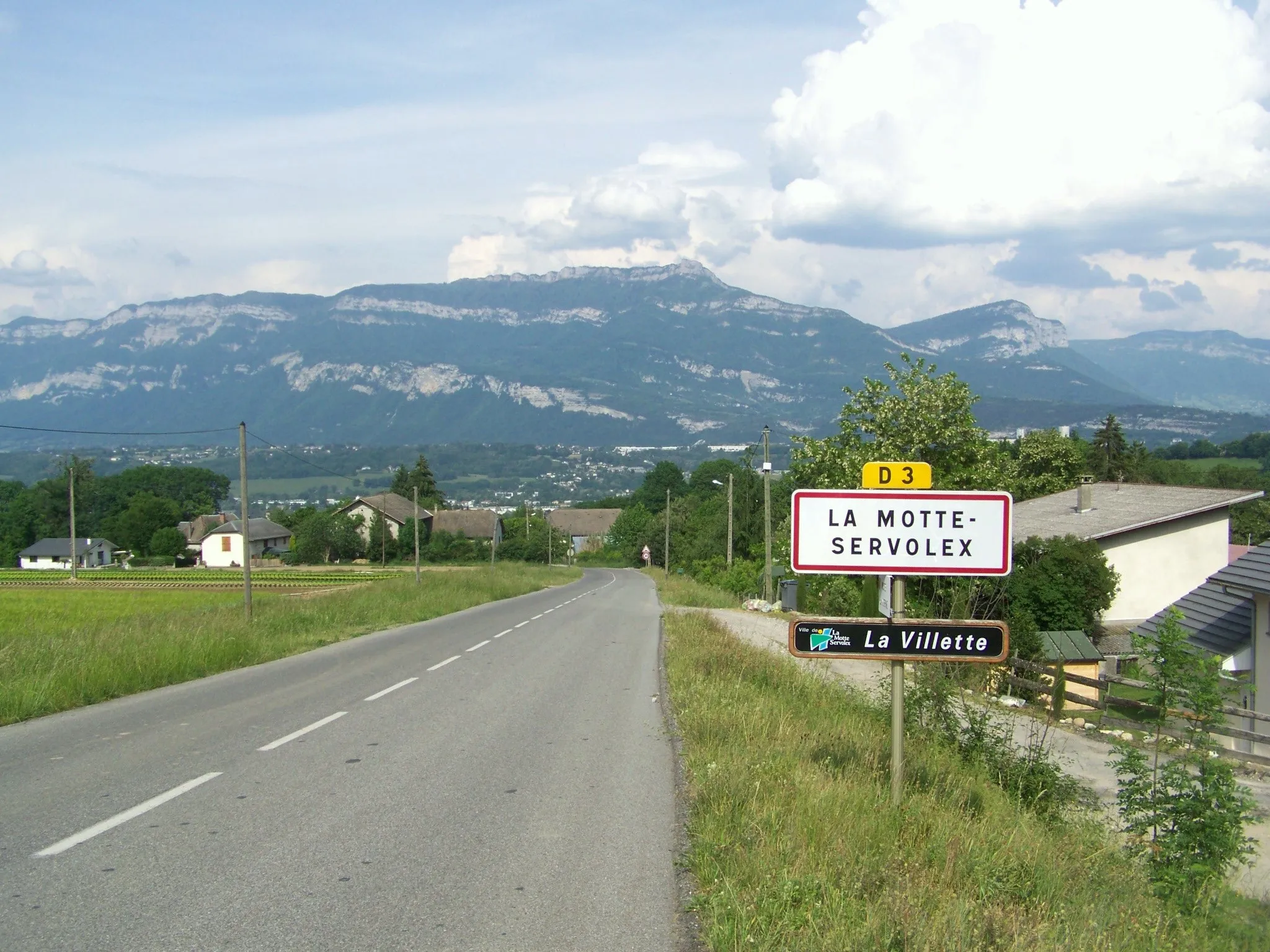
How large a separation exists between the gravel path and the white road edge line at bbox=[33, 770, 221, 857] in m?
7.20

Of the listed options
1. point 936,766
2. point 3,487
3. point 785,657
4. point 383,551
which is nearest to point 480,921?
point 936,766

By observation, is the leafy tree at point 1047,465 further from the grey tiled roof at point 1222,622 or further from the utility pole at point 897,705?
the utility pole at point 897,705

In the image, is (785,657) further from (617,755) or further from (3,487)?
(3,487)

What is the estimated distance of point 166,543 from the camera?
381ft

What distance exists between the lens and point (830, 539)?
618cm

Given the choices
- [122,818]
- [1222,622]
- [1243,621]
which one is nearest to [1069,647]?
[1222,622]

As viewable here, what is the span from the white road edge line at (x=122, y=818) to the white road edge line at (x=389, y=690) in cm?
473

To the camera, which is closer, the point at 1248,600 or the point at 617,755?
the point at 617,755

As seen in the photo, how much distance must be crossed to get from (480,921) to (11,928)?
217 centimetres

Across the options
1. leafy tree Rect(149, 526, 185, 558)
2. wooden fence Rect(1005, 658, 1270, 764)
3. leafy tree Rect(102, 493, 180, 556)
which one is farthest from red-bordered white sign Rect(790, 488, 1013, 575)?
leafy tree Rect(102, 493, 180, 556)

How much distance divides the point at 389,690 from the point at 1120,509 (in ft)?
102

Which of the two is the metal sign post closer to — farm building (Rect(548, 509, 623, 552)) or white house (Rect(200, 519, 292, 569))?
white house (Rect(200, 519, 292, 569))

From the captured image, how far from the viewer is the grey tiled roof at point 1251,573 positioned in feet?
63.3

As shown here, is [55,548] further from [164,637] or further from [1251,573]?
[1251,573]
